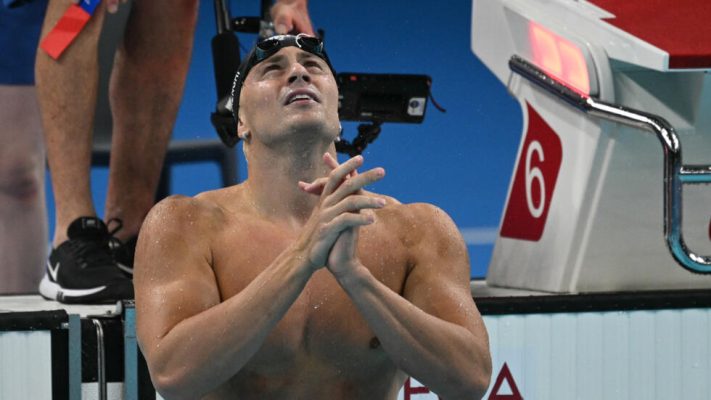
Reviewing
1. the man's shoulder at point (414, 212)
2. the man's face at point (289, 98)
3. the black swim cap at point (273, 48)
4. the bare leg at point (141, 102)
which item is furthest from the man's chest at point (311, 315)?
the bare leg at point (141, 102)

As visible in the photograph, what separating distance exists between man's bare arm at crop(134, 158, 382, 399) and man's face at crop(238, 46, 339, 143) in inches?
8.7

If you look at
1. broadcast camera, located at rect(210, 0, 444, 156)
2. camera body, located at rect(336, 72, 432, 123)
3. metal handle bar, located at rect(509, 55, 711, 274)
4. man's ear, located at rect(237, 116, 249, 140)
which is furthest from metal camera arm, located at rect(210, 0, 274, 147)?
metal handle bar, located at rect(509, 55, 711, 274)

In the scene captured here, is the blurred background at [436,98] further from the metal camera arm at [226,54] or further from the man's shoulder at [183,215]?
the man's shoulder at [183,215]

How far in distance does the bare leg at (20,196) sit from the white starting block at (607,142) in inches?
66.5

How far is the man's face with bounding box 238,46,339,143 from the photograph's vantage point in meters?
2.38

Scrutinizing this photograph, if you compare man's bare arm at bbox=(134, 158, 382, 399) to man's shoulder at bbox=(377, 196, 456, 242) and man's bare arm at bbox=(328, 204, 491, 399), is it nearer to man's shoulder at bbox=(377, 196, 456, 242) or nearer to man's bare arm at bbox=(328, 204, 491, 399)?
man's bare arm at bbox=(328, 204, 491, 399)

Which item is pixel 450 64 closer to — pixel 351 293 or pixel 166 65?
pixel 166 65

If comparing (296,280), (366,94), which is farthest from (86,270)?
(296,280)

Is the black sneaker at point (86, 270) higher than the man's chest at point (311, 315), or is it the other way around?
the man's chest at point (311, 315)

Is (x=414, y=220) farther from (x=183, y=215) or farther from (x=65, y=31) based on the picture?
(x=65, y=31)

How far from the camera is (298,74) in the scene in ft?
7.97

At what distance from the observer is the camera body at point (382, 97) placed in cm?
367

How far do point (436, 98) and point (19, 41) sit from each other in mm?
1578

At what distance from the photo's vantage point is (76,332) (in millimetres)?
3072
